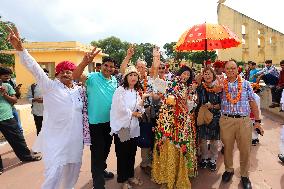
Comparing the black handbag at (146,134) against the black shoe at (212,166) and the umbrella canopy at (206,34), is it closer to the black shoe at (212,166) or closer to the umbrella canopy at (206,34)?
the black shoe at (212,166)

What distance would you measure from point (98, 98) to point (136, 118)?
2.12 ft

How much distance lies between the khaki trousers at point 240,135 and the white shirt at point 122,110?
136cm

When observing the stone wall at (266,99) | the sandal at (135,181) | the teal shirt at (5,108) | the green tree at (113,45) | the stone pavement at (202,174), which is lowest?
the stone pavement at (202,174)

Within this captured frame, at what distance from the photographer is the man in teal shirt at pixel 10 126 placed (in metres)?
5.77

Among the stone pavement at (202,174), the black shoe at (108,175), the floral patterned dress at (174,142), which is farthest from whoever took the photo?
the black shoe at (108,175)

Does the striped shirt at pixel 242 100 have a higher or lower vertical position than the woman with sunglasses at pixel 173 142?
higher

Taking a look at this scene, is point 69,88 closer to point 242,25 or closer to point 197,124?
point 197,124

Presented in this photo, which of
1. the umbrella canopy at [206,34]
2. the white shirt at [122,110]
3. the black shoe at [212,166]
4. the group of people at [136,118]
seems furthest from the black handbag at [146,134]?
the umbrella canopy at [206,34]

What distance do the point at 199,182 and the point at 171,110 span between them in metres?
1.29

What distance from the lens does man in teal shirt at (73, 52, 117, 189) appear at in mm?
4090

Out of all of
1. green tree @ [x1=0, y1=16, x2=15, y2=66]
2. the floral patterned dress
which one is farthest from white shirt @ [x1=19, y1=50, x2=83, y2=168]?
green tree @ [x1=0, y1=16, x2=15, y2=66]

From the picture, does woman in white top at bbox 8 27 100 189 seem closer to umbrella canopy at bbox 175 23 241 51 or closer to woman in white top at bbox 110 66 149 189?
woman in white top at bbox 110 66 149 189

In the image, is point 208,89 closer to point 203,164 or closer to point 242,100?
point 242,100

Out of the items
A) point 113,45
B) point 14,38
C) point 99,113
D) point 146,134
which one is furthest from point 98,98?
point 113,45
